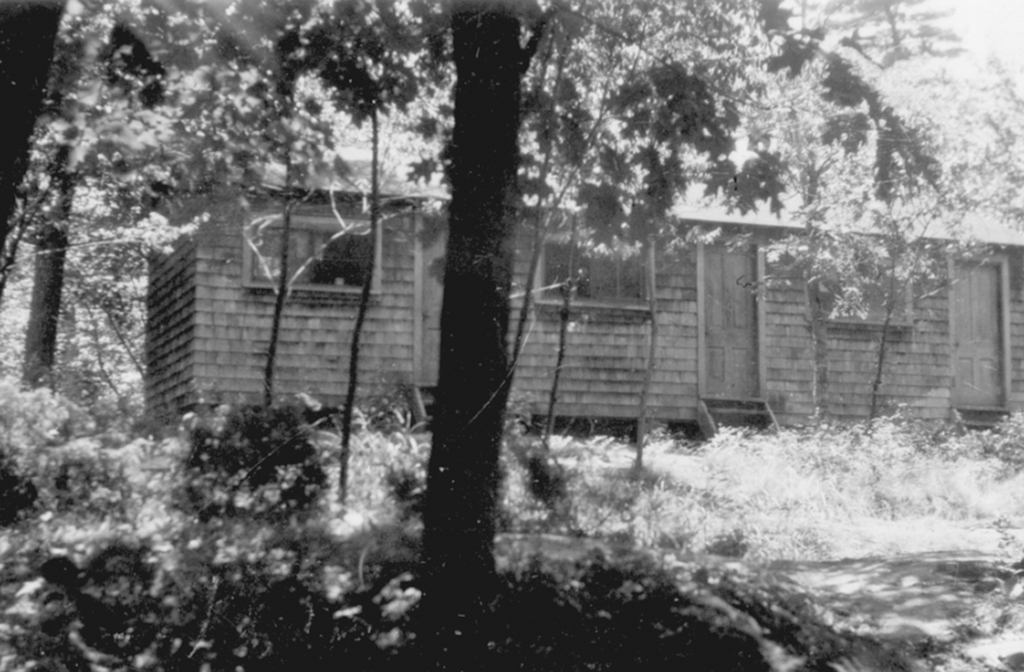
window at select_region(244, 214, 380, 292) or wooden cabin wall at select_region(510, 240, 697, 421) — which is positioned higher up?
window at select_region(244, 214, 380, 292)

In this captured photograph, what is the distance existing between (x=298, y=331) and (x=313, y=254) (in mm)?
1182

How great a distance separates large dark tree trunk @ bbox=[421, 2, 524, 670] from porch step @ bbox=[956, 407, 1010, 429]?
14.9 m

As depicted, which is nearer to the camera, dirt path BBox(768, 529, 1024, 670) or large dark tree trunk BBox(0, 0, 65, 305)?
large dark tree trunk BBox(0, 0, 65, 305)

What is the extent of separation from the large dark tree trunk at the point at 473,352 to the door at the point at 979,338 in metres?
15.3

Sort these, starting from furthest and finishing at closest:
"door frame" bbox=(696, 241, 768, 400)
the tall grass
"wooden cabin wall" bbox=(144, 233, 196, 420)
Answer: "door frame" bbox=(696, 241, 768, 400), "wooden cabin wall" bbox=(144, 233, 196, 420), the tall grass

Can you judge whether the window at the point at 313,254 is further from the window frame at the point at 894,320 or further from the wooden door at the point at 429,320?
the window frame at the point at 894,320

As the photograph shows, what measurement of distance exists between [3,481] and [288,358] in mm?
6819

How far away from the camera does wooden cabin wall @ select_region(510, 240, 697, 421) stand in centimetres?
1571

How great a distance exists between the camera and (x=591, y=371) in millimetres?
16094

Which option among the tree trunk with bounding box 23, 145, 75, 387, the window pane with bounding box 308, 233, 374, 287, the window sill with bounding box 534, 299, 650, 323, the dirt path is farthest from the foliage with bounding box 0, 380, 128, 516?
the window sill with bounding box 534, 299, 650, 323

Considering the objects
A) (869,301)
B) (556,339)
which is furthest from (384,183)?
(869,301)

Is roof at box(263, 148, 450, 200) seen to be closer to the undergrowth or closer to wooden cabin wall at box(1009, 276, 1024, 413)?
the undergrowth

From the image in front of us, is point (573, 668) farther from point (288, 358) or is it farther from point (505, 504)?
point (288, 358)

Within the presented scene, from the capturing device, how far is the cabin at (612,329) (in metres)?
14.7
